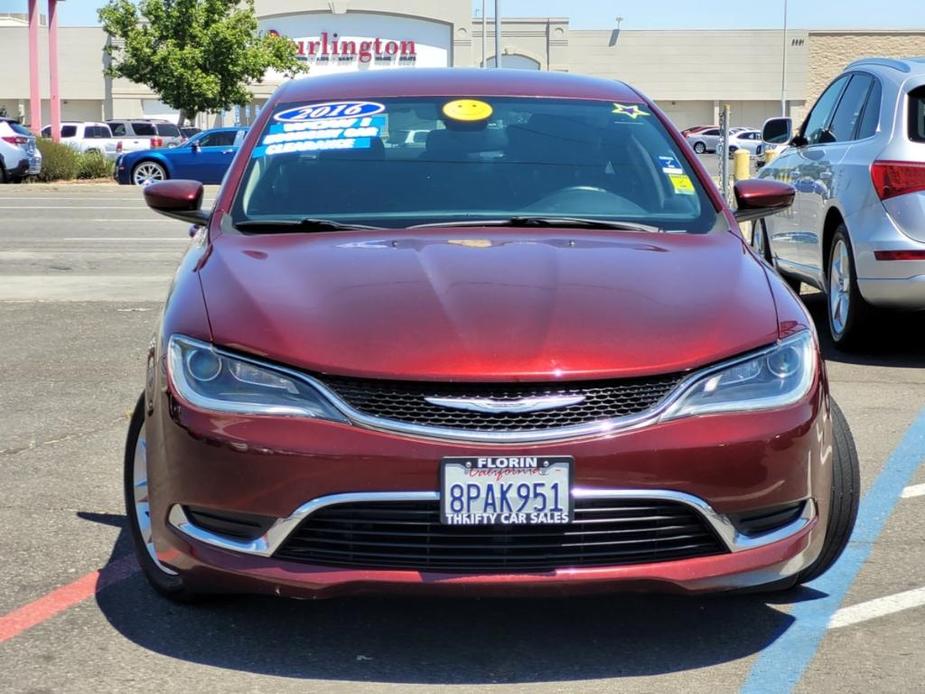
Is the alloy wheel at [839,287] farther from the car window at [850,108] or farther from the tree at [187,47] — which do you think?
the tree at [187,47]

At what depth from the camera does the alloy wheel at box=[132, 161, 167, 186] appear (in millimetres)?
29420

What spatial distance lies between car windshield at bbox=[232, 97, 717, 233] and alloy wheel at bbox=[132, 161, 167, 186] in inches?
983

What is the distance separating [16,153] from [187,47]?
20.9 m

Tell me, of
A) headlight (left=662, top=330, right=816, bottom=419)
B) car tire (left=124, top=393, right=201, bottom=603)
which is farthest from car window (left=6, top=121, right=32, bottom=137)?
headlight (left=662, top=330, right=816, bottom=419)

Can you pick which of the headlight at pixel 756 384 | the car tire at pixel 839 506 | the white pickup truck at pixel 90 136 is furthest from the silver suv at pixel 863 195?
the white pickup truck at pixel 90 136

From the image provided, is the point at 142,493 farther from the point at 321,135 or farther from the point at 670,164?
the point at 670,164

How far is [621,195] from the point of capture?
15.9 ft

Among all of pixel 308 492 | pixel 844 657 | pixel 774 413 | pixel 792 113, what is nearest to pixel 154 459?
pixel 308 492

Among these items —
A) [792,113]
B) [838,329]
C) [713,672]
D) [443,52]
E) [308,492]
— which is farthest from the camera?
[792,113]

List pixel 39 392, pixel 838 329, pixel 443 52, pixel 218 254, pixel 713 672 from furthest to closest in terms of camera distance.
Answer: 1. pixel 443 52
2. pixel 838 329
3. pixel 39 392
4. pixel 218 254
5. pixel 713 672

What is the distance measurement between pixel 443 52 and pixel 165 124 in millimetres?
23611

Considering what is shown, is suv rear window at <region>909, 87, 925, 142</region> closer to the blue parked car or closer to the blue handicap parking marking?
the blue handicap parking marking

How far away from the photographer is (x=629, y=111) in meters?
5.29

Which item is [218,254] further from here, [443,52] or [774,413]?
[443,52]
